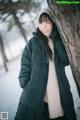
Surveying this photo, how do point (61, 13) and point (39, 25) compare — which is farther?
point (39, 25)

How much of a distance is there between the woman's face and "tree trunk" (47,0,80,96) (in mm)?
115

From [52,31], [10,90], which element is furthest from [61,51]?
[10,90]

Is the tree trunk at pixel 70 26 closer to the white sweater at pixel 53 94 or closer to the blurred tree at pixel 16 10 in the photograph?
the white sweater at pixel 53 94

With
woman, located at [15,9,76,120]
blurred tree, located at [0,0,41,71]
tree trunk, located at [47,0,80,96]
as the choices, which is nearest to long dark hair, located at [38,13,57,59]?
woman, located at [15,9,76,120]

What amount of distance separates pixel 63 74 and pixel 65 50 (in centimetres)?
20

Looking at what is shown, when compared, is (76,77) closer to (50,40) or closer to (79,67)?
(79,67)

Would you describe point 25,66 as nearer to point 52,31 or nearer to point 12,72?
point 12,72

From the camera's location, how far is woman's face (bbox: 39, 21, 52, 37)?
2162 millimetres

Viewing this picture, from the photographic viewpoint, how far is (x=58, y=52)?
215cm

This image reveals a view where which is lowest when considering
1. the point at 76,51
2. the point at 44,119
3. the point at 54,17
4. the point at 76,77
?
the point at 44,119

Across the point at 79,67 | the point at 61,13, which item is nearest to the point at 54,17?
the point at 61,13

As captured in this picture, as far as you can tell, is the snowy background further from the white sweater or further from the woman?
the white sweater

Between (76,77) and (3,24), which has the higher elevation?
(3,24)

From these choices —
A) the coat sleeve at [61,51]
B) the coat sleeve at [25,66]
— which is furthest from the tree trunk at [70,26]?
the coat sleeve at [25,66]
